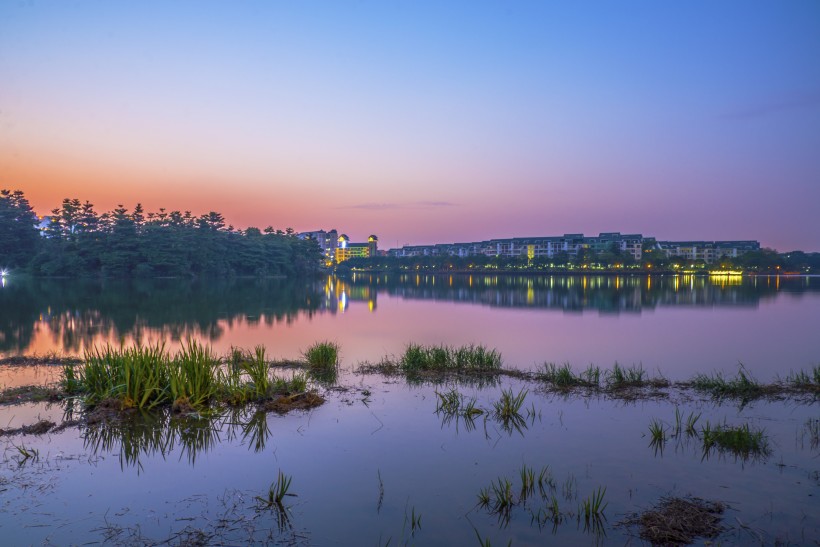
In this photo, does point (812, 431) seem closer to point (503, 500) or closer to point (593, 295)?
point (503, 500)

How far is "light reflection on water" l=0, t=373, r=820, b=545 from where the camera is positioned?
5266 millimetres

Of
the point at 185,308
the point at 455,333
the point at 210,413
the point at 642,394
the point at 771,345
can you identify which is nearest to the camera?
the point at 210,413

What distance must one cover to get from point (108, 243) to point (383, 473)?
70571 mm

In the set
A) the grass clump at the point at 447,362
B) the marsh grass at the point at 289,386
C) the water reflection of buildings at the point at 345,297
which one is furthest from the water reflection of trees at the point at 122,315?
the grass clump at the point at 447,362

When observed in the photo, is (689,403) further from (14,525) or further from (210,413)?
(14,525)

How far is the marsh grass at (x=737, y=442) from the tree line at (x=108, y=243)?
227 feet

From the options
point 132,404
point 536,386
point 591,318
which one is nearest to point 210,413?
point 132,404

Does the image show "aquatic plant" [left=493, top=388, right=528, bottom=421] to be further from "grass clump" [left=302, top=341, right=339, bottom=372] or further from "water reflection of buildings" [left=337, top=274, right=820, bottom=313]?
"water reflection of buildings" [left=337, top=274, right=820, bottom=313]

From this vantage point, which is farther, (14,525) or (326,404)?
(326,404)

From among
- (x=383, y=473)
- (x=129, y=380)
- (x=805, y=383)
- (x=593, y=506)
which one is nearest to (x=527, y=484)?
(x=593, y=506)

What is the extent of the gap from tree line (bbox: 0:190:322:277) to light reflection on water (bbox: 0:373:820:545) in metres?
65.2

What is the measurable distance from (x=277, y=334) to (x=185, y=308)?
12422 millimetres

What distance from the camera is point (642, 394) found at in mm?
10516

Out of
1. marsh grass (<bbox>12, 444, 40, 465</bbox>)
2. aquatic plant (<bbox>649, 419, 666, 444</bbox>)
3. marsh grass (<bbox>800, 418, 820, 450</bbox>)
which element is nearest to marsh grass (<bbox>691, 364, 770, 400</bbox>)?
marsh grass (<bbox>800, 418, 820, 450</bbox>)
